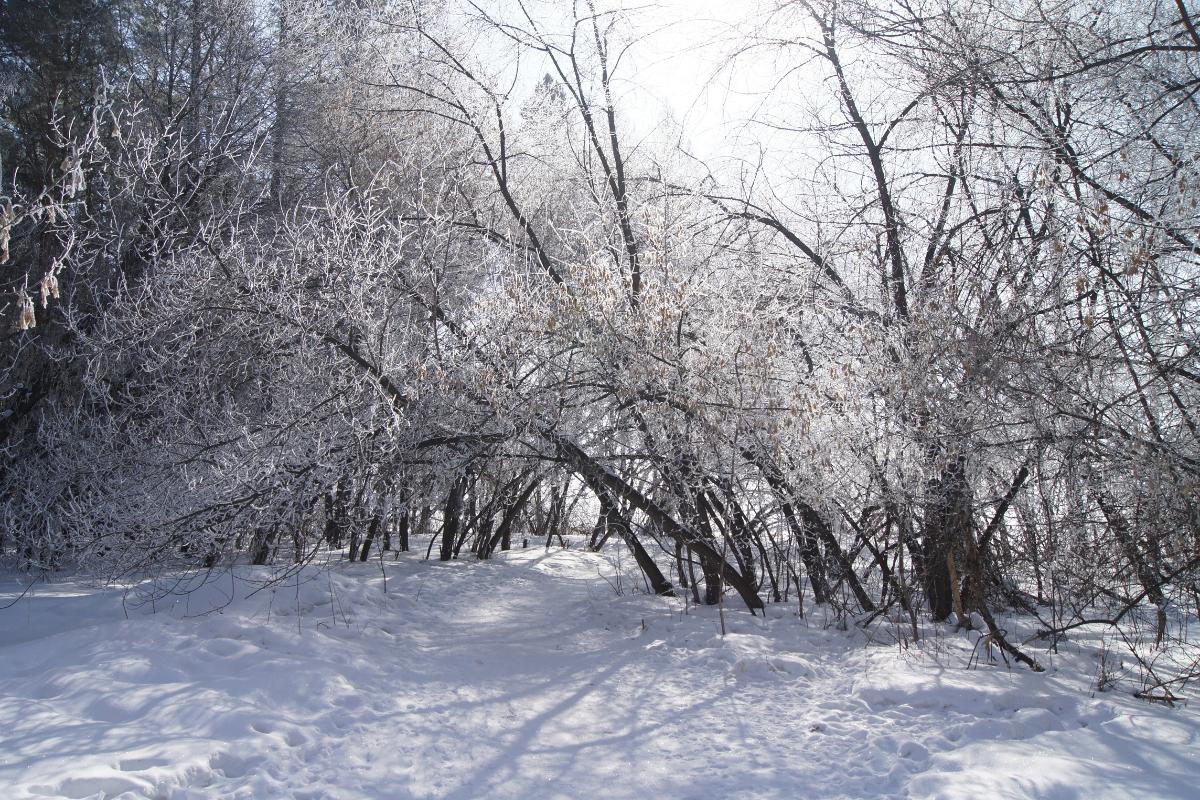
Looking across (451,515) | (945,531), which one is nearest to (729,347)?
(945,531)

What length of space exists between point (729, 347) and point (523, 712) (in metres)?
3.36

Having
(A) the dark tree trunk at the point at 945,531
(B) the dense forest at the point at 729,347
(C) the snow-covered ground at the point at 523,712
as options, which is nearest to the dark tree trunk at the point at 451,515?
(B) the dense forest at the point at 729,347

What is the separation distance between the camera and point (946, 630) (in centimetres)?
659

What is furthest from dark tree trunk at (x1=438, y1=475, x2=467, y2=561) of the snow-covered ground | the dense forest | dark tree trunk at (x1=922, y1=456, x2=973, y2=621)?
dark tree trunk at (x1=922, y1=456, x2=973, y2=621)

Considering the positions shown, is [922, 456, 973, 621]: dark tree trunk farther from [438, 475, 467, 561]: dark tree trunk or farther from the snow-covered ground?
[438, 475, 467, 561]: dark tree trunk

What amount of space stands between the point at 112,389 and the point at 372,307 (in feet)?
15.3

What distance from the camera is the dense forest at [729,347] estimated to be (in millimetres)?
4758

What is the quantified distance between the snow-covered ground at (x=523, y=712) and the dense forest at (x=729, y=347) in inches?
27.1

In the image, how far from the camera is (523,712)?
5129 mm

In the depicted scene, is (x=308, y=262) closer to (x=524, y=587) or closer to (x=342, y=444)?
(x=342, y=444)

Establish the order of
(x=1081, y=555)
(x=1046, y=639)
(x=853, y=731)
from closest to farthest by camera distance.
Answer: (x=853, y=731) < (x=1081, y=555) < (x=1046, y=639)

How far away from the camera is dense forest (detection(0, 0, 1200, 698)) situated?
187 inches

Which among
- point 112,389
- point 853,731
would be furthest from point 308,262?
point 853,731

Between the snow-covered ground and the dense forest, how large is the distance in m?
0.69
